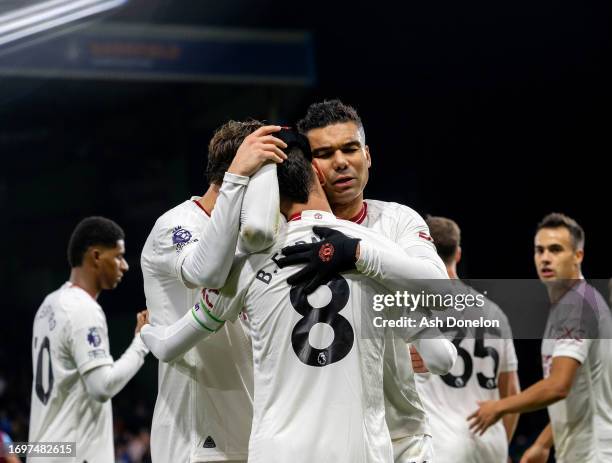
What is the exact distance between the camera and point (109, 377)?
5.14 meters

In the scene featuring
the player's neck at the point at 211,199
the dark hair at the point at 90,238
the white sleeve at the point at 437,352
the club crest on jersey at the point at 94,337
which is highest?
the dark hair at the point at 90,238

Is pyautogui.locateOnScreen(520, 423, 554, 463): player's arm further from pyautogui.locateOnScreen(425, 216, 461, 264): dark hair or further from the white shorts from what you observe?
the white shorts

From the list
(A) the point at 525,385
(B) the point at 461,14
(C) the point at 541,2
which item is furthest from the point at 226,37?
(A) the point at 525,385

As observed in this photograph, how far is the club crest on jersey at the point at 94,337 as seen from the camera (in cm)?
528

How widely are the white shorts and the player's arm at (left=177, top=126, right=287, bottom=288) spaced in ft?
3.50

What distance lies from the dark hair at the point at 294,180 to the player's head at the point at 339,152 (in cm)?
49

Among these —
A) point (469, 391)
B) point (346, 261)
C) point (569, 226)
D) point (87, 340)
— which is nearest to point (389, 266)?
point (346, 261)

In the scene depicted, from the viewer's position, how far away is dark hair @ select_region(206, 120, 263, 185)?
372 cm

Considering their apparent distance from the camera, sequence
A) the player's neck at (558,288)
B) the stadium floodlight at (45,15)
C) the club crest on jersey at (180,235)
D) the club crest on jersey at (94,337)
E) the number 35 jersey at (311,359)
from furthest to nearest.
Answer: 1. the stadium floodlight at (45,15)
2. the player's neck at (558,288)
3. the club crest on jersey at (94,337)
4. the club crest on jersey at (180,235)
5. the number 35 jersey at (311,359)

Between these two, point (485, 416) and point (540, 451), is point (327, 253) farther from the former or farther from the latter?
point (540, 451)

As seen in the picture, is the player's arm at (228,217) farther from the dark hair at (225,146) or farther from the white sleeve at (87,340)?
the white sleeve at (87,340)

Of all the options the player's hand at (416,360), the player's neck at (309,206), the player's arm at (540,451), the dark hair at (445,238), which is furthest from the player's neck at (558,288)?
the player's neck at (309,206)

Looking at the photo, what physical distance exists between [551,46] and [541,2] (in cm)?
81

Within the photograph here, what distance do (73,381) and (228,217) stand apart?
2630 millimetres
